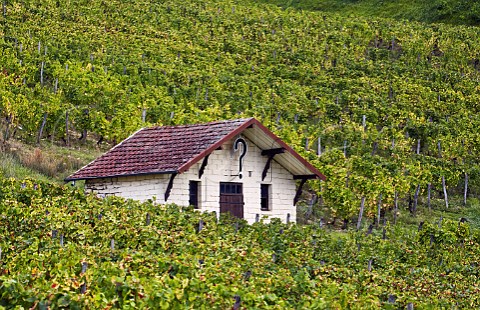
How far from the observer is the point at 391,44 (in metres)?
56.7

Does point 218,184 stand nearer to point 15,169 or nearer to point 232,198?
point 232,198

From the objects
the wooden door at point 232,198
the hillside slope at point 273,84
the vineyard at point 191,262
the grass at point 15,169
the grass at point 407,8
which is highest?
the grass at point 407,8

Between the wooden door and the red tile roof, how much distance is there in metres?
1.36

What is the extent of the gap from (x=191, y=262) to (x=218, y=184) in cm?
773

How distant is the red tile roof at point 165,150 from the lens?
21972 mm

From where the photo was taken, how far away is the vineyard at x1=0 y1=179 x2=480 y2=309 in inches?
512

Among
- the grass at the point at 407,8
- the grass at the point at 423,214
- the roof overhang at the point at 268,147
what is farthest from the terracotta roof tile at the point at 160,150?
the grass at the point at 407,8

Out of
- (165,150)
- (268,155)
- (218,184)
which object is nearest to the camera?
(218,184)

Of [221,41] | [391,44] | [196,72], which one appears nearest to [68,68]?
[196,72]

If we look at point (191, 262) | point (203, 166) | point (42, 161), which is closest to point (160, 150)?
point (203, 166)

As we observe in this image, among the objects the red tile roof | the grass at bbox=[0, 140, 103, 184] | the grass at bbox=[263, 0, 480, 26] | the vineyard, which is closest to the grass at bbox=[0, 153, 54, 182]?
the grass at bbox=[0, 140, 103, 184]

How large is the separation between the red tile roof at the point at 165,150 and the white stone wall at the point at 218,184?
30 cm

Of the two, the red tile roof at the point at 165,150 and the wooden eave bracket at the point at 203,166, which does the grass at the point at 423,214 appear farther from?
the wooden eave bracket at the point at 203,166

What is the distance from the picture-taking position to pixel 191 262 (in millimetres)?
15328
